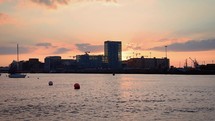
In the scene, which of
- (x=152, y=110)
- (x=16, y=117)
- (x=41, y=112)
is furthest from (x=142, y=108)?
(x=16, y=117)

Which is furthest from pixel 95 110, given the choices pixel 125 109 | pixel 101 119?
pixel 101 119

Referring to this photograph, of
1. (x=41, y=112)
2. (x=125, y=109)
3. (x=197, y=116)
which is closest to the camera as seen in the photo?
(x=197, y=116)

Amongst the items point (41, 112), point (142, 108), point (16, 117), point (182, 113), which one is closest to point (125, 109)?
point (142, 108)

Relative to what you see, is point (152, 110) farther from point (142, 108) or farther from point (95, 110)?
point (95, 110)

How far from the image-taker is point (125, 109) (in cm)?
4966

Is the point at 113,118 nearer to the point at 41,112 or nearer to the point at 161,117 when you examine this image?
the point at 161,117

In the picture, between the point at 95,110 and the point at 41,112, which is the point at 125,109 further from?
the point at 41,112

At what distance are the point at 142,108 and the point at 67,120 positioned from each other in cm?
1441

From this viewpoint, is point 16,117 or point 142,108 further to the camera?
point 142,108

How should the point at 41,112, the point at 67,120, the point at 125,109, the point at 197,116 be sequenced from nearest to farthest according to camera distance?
the point at 67,120 → the point at 197,116 → the point at 41,112 → the point at 125,109

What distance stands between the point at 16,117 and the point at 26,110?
6.29m

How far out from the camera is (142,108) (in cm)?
5066

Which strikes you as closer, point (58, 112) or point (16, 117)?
point (16, 117)

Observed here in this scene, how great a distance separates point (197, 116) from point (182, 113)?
9.25 ft
